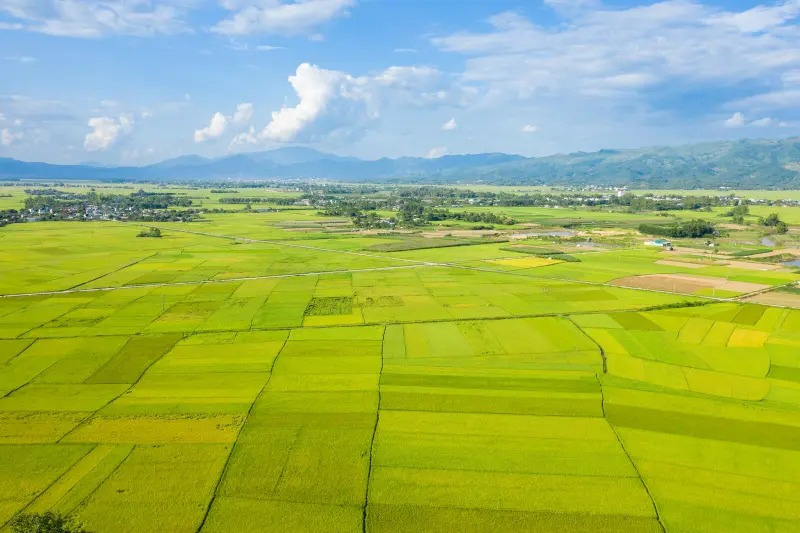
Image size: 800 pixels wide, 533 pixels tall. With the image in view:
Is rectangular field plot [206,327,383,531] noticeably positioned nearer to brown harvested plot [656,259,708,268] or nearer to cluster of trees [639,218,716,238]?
brown harvested plot [656,259,708,268]

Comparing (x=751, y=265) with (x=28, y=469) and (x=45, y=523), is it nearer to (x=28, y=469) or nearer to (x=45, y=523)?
(x=28, y=469)

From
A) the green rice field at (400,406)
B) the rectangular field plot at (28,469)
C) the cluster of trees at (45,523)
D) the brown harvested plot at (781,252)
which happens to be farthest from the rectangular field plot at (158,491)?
the brown harvested plot at (781,252)

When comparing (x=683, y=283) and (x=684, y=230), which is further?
(x=684, y=230)

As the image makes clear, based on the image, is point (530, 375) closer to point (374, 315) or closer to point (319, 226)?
point (374, 315)

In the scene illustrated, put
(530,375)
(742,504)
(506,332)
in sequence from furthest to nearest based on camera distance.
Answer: (506,332) → (530,375) → (742,504)

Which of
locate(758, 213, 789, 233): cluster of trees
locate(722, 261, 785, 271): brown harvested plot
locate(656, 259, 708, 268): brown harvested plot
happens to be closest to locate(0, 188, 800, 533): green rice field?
locate(722, 261, 785, 271): brown harvested plot

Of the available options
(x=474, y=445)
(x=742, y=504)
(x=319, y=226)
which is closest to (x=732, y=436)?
(x=742, y=504)

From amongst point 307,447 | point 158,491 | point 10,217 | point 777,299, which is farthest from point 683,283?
point 10,217
